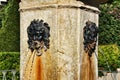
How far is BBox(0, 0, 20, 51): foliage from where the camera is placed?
22688 millimetres

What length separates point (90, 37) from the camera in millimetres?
7266

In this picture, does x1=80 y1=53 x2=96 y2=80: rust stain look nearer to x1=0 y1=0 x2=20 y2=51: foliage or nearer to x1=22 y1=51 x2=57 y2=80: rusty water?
x1=22 y1=51 x2=57 y2=80: rusty water

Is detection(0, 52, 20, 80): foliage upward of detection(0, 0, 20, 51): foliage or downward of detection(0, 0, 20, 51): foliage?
downward

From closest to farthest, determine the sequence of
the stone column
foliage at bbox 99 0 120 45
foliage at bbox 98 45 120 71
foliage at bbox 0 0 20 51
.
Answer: the stone column, foliage at bbox 98 45 120 71, foliage at bbox 0 0 20 51, foliage at bbox 99 0 120 45

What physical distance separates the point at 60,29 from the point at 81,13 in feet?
1.23

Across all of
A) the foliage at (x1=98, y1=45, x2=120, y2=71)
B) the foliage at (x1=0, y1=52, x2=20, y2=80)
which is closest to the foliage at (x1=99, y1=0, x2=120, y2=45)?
the foliage at (x1=98, y1=45, x2=120, y2=71)

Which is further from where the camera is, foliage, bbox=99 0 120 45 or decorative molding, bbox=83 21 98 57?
foliage, bbox=99 0 120 45

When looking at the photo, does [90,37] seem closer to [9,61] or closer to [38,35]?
[38,35]

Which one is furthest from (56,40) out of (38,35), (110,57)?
(110,57)

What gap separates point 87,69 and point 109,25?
18744 mm

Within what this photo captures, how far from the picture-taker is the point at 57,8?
6953 mm

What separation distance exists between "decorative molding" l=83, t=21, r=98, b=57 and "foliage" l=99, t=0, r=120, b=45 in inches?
680

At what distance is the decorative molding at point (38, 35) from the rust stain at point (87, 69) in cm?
57

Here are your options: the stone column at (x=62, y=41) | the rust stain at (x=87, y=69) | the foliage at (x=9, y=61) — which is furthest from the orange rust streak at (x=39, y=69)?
the foliage at (x=9, y=61)
